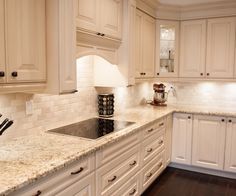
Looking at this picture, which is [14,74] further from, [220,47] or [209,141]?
[220,47]

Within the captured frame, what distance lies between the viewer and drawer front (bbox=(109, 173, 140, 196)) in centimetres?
229

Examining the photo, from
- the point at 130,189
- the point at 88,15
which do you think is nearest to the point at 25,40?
the point at 88,15

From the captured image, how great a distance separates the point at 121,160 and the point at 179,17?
2681mm

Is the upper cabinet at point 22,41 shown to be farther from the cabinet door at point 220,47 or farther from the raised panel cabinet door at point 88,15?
the cabinet door at point 220,47

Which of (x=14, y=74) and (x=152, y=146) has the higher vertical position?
(x=14, y=74)

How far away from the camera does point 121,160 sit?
2.30m

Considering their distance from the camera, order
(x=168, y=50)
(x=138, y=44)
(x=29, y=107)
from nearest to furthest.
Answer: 1. (x=29, y=107)
2. (x=138, y=44)
3. (x=168, y=50)

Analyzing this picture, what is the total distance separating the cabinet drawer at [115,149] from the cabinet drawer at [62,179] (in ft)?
0.30

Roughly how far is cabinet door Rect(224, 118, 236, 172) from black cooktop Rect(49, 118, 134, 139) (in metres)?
1.61

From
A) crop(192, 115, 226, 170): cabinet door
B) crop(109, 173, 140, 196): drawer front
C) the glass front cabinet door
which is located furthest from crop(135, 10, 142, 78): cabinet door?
crop(109, 173, 140, 196): drawer front

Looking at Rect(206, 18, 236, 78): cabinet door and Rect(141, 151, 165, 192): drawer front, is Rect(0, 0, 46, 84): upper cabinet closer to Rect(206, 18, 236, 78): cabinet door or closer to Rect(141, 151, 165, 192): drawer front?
Rect(141, 151, 165, 192): drawer front

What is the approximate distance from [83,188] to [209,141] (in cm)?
239

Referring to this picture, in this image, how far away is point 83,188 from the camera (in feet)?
5.90

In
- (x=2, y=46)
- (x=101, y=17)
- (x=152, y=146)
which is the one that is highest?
(x=101, y=17)
